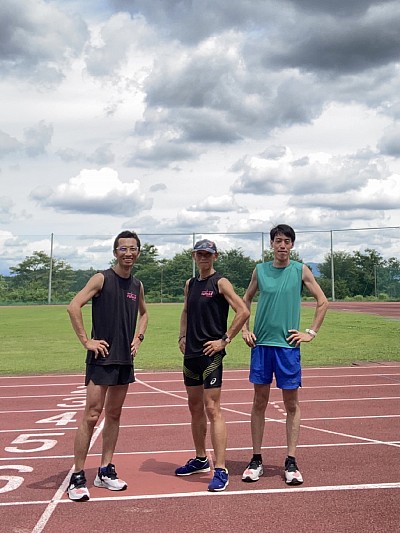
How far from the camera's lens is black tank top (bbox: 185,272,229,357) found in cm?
526

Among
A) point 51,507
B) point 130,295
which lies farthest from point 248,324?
point 51,507

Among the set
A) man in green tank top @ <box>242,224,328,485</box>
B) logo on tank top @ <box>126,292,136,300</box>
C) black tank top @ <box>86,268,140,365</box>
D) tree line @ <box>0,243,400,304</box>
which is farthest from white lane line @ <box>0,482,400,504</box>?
tree line @ <box>0,243,400,304</box>

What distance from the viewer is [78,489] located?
15.8ft

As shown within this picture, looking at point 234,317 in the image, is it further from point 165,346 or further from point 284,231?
point 165,346

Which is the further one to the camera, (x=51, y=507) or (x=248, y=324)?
(x=248, y=324)

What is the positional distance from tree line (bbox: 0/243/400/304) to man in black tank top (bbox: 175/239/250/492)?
36.1 meters

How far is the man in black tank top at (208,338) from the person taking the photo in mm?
5168

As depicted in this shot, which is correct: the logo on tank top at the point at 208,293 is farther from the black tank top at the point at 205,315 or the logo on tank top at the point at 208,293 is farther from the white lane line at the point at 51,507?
the white lane line at the point at 51,507

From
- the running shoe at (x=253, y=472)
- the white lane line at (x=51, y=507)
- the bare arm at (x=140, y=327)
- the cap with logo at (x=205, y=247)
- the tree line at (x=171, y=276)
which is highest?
the tree line at (x=171, y=276)

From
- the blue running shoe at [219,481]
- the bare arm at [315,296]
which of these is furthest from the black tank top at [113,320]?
the bare arm at [315,296]

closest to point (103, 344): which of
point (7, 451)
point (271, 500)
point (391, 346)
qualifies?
point (271, 500)

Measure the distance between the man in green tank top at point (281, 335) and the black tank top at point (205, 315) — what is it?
273mm

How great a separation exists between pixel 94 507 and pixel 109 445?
69cm

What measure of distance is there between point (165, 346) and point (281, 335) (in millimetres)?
13473
